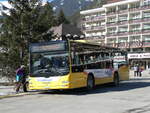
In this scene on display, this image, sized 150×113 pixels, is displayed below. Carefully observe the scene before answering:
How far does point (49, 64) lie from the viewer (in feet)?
59.1

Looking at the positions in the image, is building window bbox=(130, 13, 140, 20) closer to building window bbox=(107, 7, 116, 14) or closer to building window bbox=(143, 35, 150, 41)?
building window bbox=(143, 35, 150, 41)

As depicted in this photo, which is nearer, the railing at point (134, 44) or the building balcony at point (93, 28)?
the railing at point (134, 44)

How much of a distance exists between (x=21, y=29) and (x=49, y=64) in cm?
861

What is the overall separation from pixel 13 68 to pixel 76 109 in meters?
15.1

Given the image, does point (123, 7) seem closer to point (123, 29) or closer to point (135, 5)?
point (135, 5)

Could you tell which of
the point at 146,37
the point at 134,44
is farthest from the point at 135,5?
the point at 134,44

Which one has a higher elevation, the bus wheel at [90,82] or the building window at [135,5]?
the building window at [135,5]

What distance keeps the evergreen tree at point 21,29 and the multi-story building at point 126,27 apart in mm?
60542

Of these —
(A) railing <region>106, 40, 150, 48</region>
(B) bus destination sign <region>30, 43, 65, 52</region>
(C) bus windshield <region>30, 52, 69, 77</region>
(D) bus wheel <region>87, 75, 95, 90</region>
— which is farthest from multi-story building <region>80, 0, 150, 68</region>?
(C) bus windshield <region>30, 52, 69, 77</region>

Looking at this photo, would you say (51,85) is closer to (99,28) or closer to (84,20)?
(99,28)

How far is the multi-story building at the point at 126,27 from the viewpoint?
8762 centimetres

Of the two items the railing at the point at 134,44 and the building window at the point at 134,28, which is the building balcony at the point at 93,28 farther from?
the building window at the point at 134,28

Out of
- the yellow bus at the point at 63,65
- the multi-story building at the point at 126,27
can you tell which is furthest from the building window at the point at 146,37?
the yellow bus at the point at 63,65

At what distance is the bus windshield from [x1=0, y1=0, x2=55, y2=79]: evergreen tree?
7074 millimetres
